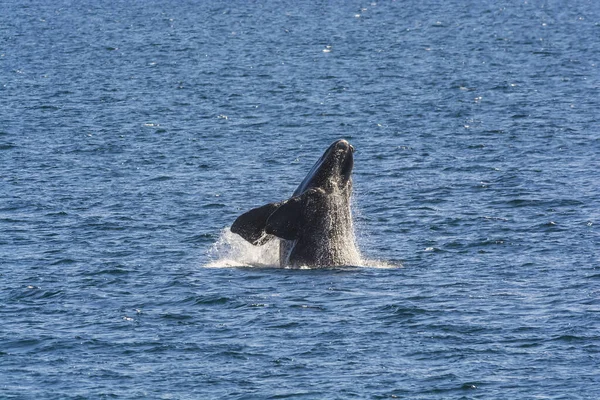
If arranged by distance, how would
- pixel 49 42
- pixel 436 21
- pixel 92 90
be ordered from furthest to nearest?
pixel 436 21
pixel 49 42
pixel 92 90

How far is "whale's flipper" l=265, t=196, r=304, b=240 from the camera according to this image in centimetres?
3834

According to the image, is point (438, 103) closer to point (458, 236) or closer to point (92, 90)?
point (92, 90)

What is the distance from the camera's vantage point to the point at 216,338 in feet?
113

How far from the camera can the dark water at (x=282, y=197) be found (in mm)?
32500

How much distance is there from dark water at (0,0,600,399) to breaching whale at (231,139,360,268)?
60cm

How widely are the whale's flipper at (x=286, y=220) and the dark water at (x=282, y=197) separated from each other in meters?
1.46

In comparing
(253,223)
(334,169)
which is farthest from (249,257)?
(334,169)

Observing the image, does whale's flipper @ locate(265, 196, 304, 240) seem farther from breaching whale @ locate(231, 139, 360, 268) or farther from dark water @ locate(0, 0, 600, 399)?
dark water @ locate(0, 0, 600, 399)

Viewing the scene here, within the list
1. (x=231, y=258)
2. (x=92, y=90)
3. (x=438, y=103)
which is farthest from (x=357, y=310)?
(x=92, y=90)

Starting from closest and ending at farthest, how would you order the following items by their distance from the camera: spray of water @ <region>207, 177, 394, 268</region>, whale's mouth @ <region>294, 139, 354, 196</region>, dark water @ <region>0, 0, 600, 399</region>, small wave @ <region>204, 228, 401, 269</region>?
dark water @ <region>0, 0, 600, 399</region> < spray of water @ <region>207, 177, 394, 268</region> < whale's mouth @ <region>294, 139, 354, 196</region> < small wave @ <region>204, 228, 401, 269</region>

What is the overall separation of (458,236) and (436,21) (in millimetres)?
100539

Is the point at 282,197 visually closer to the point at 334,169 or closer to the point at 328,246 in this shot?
the point at 328,246

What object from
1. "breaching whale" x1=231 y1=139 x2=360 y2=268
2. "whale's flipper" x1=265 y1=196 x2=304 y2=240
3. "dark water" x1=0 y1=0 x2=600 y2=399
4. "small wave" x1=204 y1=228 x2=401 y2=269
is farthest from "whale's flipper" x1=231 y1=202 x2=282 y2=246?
"small wave" x1=204 y1=228 x2=401 y2=269

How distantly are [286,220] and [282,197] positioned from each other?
15.8 meters
